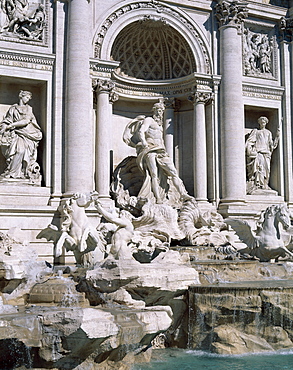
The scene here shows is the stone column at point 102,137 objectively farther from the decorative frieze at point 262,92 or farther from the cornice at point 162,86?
the decorative frieze at point 262,92

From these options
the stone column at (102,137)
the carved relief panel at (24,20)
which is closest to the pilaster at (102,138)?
the stone column at (102,137)

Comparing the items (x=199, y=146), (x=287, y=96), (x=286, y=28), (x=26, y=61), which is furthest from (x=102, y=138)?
(x=286, y=28)

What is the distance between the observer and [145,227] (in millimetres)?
17406

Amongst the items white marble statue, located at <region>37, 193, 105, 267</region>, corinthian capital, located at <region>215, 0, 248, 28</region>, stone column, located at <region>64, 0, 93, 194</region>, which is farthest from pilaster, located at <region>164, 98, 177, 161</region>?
white marble statue, located at <region>37, 193, 105, 267</region>

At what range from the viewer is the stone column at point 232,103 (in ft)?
64.8

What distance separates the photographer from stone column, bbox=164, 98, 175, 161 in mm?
20719

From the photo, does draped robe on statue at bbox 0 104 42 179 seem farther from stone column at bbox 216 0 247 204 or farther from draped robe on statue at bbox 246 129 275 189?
draped robe on statue at bbox 246 129 275 189

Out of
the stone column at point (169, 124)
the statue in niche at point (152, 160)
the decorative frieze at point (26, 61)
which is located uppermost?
the decorative frieze at point (26, 61)

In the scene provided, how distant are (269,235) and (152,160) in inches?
184

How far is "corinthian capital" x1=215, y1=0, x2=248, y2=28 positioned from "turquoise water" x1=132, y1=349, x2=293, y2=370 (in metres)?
12.8

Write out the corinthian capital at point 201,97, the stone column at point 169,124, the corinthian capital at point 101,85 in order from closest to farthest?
the corinthian capital at point 101,85 → the corinthian capital at point 201,97 → the stone column at point 169,124

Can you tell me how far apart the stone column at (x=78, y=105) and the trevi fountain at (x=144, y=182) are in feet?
0.15

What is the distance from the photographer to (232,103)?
20.0 m

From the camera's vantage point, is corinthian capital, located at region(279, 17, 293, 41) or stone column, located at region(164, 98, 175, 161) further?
corinthian capital, located at region(279, 17, 293, 41)
